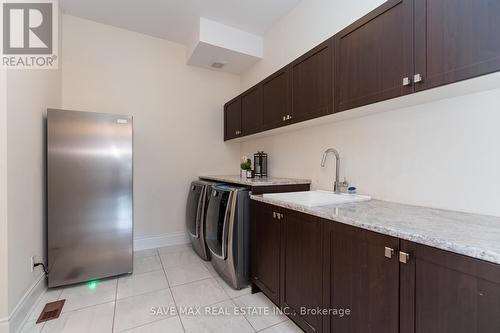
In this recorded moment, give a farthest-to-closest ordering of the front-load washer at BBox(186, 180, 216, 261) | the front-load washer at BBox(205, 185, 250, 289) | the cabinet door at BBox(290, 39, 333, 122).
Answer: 1. the front-load washer at BBox(186, 180, 216, 261)
2. the front-load washer at BBox(205, 185, 250, 289)
3. the cabinet door at BBox(290, 39, 333, 122)

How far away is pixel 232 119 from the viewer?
3.20 m

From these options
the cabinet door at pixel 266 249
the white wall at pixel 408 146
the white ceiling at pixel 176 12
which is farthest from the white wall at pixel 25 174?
the white wall at pixel 408 146

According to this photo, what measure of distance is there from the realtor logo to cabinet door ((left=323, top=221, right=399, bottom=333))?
2.39 m

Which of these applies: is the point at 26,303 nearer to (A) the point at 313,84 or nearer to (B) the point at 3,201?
(B) the point at 3,201

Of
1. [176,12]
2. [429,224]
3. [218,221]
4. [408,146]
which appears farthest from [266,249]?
[176,12]

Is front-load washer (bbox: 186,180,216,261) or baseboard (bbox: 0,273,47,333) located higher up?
front-load washer (bbox: 186,180,216,261)

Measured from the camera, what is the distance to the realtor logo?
5.22ft

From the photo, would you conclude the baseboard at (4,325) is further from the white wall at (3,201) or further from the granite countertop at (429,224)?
the granite countertop at (429,224)

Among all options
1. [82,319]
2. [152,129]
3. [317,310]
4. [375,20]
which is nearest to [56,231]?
[82,319]

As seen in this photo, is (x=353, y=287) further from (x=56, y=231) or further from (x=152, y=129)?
(x=152, y=129)

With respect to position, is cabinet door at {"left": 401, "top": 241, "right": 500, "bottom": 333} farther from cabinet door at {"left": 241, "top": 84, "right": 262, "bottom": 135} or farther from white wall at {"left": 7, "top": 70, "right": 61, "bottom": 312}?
white wall at {"left": 7, "top": 70, "right": 61, "bottom": 312}

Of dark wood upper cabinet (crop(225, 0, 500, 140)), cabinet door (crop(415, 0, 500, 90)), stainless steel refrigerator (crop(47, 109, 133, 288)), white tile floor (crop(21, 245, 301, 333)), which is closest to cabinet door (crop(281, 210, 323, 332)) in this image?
white tile floor (crop(21, 245, 301, 333))

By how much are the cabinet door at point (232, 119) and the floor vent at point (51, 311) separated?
7.86 feet

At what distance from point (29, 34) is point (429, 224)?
3.32m
